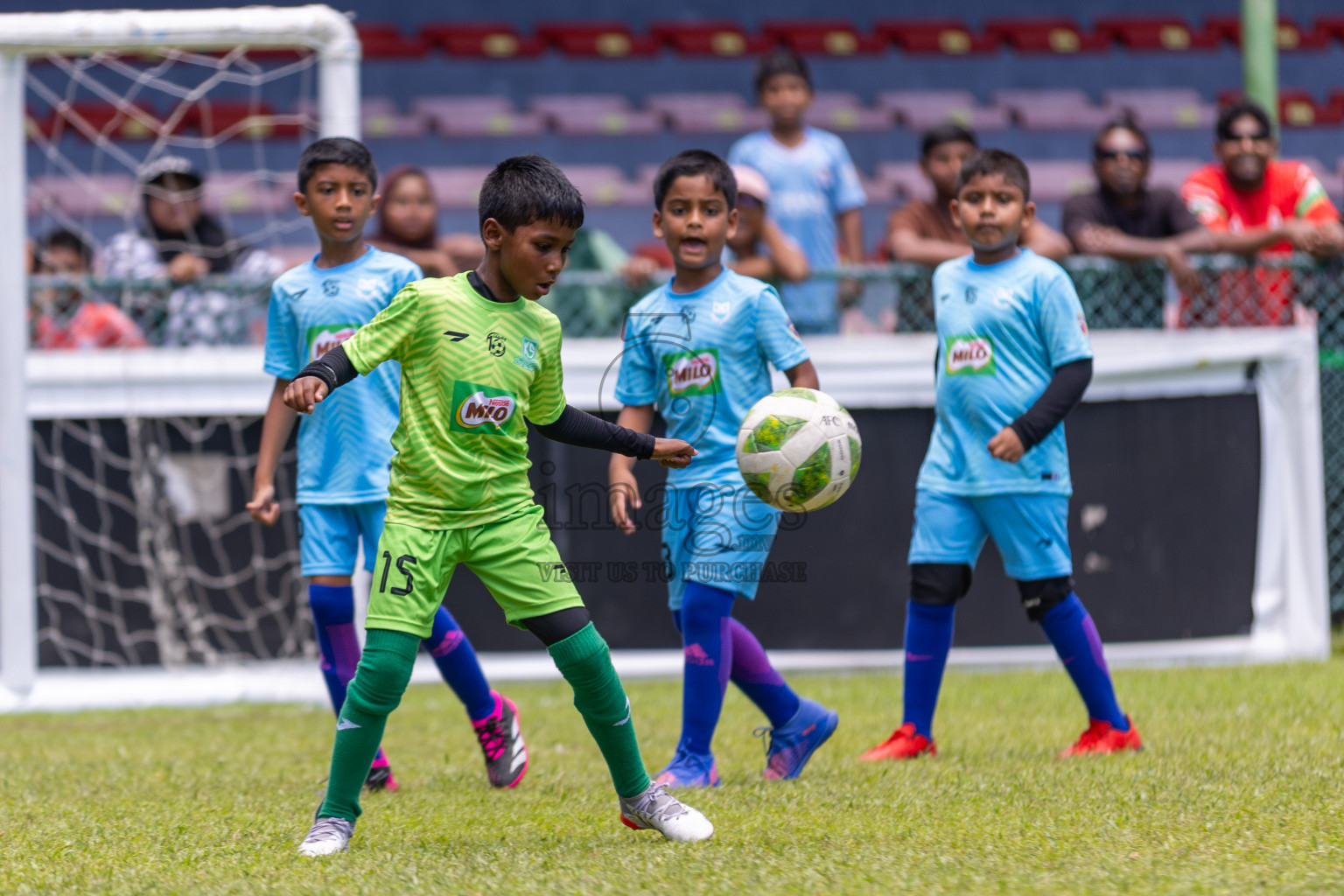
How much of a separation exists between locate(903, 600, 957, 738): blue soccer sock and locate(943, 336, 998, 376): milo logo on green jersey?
0.71 metres

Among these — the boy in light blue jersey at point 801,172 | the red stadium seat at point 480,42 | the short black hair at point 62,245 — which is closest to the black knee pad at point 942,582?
the boy in light blue jersey at point 801,172

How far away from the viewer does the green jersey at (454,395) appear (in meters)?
3.06

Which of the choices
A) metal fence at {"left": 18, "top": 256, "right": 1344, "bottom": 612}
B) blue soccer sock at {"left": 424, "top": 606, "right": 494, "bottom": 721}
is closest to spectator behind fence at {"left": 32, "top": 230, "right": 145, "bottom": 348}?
metal fence at {"left": 18, "top": 256, "right": 1344, "bottom": 612}

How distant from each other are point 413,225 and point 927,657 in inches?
118

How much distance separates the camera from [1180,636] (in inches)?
242

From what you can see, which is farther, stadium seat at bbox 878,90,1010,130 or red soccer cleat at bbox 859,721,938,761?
stadium seat at bbox 878,90,1010,130

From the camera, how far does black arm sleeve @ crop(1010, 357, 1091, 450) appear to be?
400 cm

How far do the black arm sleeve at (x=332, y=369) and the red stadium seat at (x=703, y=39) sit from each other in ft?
34.7

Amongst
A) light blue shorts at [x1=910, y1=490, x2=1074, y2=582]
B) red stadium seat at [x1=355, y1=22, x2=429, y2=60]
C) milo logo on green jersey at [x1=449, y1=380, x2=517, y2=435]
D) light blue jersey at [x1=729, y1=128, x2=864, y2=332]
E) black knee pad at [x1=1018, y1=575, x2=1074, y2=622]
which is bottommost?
black knee pad at [x1=1018, y1=575, x2=1074, y2=622]

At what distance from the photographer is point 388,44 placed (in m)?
12.8

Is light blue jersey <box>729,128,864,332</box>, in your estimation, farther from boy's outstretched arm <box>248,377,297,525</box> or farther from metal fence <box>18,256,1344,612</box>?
boy's outstretched arm <box>248,377,297,525</box>

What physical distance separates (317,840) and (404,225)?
3620 mm

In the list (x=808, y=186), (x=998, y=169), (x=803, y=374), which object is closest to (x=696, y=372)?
(x=803, y=374)

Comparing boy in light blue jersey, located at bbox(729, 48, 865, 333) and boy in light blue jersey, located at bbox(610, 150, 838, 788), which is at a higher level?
boy in light blue jersey, located at bbox(729, 48, 865, 333)
